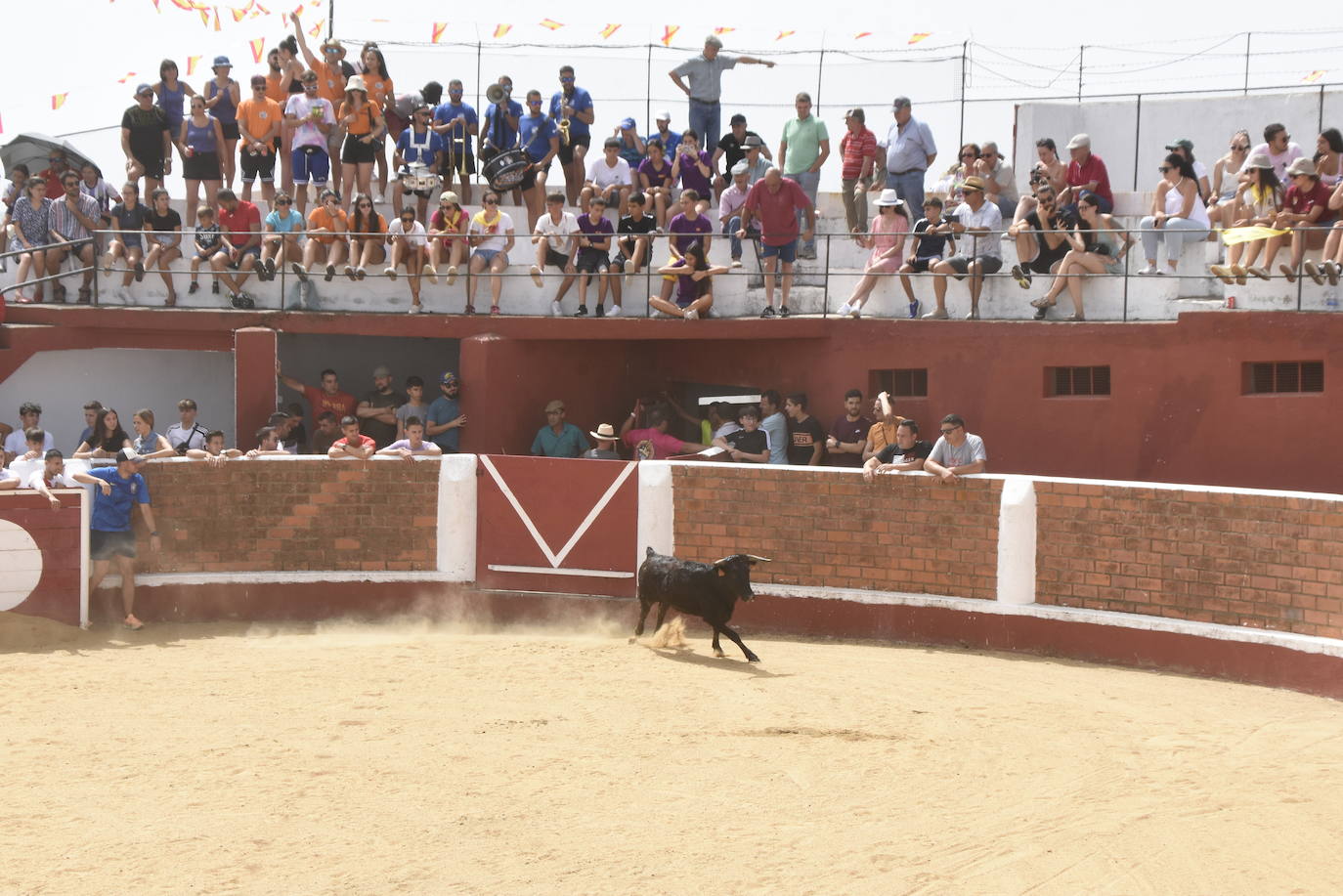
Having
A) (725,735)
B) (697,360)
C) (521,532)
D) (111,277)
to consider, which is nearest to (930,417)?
(697,360)

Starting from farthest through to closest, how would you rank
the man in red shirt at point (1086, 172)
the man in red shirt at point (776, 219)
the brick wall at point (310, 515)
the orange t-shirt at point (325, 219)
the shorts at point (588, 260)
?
the orange t-shirt at point (325, 219) → the shorts at point (588, 260) → the man in red shirt at point (776, 219) → the man in red shirt at point (1086, 172) → the brick wall at point (310, 515)

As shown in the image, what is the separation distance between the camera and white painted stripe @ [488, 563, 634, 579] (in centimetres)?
1371

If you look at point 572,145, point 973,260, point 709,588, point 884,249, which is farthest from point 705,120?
point 709,588

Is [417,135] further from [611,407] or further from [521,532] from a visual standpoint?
[521,532]

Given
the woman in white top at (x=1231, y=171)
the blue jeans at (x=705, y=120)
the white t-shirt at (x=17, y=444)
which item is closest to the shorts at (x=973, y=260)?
the woman in white top at (x=1231, y=171)

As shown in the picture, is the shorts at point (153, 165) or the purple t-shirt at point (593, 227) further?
the shorts at point (153, 165)

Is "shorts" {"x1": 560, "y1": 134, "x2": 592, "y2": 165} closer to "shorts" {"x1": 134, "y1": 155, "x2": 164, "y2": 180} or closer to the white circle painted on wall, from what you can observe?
"shorts" {"x1": 134, "y1": 155, "x2": 164, "y2": 180}

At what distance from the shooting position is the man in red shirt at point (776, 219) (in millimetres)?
16422

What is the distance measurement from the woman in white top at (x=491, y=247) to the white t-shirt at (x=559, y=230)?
1.17 feet

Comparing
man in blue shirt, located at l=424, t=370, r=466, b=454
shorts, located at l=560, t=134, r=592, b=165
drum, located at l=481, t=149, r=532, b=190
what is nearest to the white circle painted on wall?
man in blue shirt, located at l=424, t=370, r=466, b=454

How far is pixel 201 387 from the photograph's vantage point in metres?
19.0

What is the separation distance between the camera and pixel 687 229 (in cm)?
1697

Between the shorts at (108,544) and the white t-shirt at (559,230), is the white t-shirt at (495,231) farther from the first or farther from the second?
the shorts at (108,544)

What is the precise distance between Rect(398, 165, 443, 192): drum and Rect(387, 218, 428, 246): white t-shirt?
1151 mm
